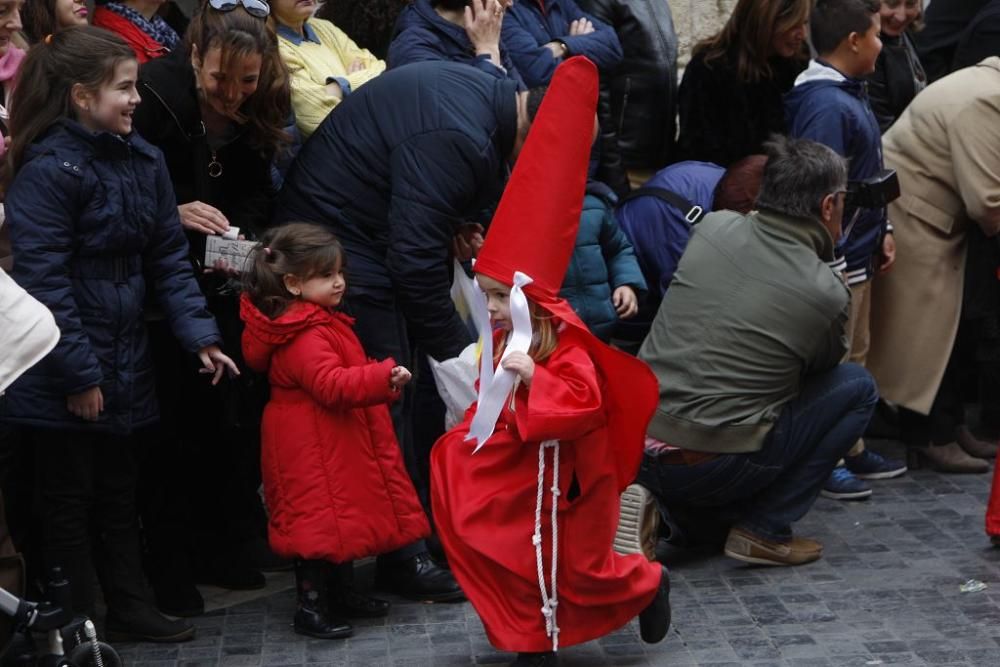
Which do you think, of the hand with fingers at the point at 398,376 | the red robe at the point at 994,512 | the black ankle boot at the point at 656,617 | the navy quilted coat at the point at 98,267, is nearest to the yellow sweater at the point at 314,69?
the navy quilted coat at the point at 98,267

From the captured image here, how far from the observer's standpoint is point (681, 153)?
25.0 feet

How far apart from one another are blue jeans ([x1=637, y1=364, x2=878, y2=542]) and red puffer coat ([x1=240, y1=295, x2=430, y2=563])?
1048 millimetres

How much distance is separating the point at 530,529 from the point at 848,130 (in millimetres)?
2675

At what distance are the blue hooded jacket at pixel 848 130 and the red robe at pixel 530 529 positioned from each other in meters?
2.22

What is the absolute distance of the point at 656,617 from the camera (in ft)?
17.7

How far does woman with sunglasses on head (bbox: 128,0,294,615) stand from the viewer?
5641 mm

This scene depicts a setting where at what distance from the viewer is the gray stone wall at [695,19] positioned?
8.92m

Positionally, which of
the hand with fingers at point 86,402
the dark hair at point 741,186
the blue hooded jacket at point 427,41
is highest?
the blue hooded jacket at point 427,41

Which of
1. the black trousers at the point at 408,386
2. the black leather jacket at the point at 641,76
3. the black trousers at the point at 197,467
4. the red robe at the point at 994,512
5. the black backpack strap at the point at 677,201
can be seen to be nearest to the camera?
the black trousers at the point at 197,467

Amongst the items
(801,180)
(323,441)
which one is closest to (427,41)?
(801,180)

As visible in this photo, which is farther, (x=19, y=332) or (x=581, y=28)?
(x=581, y=28)

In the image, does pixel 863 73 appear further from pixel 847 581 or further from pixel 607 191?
pixel 847 581

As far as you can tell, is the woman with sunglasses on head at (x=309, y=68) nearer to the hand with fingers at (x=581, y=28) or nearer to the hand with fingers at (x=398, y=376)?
the hand with fingers at (x=581, y=28)

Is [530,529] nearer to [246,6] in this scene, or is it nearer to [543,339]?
[543,339]
